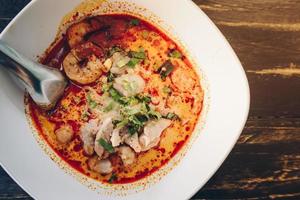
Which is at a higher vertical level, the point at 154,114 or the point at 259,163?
the point at 154,114

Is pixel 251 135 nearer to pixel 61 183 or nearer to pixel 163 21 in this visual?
pixel 163 21

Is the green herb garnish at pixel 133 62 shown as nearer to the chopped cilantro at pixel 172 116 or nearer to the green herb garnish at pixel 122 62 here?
the green herb garnish at pixel 122 62

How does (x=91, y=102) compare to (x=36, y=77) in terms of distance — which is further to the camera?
(x=91, y=102)

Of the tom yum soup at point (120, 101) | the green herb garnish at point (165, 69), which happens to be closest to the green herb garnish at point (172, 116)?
the tom yum soup at point (120, 101)

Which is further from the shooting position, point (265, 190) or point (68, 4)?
point (265, 190)

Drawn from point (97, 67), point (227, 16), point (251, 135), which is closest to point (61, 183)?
point (97, 67)

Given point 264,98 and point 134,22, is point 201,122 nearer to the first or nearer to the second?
point 264,98

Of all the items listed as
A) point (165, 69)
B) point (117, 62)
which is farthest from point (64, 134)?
point (165, 69)
